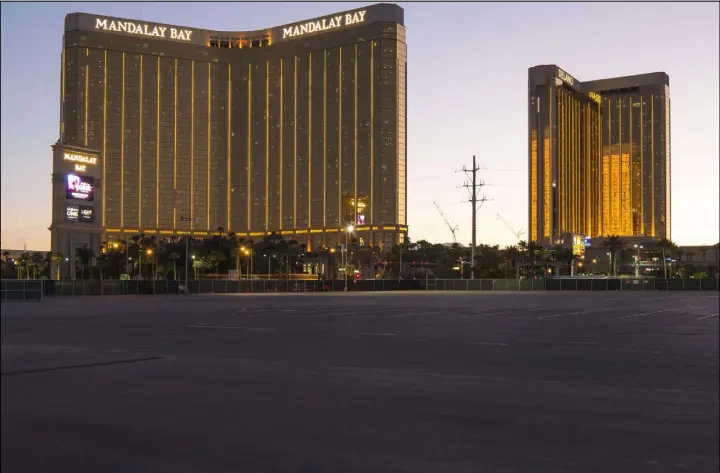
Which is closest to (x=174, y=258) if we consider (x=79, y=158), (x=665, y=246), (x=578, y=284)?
(x=79, y=158)

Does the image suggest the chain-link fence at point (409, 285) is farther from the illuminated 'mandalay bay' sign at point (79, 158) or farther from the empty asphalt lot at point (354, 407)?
the empty asphalt lot at point (354, 407)

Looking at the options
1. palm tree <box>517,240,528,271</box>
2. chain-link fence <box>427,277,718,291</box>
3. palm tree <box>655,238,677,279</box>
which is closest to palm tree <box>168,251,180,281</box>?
chain-link fence <box>427,277,718,291</box>

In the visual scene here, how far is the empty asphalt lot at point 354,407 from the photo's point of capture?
7.17 meters

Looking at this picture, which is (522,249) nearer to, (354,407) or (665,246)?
(665,246)

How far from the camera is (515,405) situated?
1035 centimetres

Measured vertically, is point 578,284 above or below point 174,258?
below

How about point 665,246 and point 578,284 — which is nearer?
point 578,284

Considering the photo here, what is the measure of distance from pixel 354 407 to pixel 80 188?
5108 inches

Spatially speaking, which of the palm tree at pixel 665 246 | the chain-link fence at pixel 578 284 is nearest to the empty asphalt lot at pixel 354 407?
the chain-link fence at pixel 578 284

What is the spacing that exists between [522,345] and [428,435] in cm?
1222

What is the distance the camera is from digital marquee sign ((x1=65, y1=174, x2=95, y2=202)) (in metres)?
127

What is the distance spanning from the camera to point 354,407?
33.2 ft

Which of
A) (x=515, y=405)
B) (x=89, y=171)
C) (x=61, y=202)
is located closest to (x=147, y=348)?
(x=515, y=405)

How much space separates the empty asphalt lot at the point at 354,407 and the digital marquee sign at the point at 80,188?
116377 millimetres
